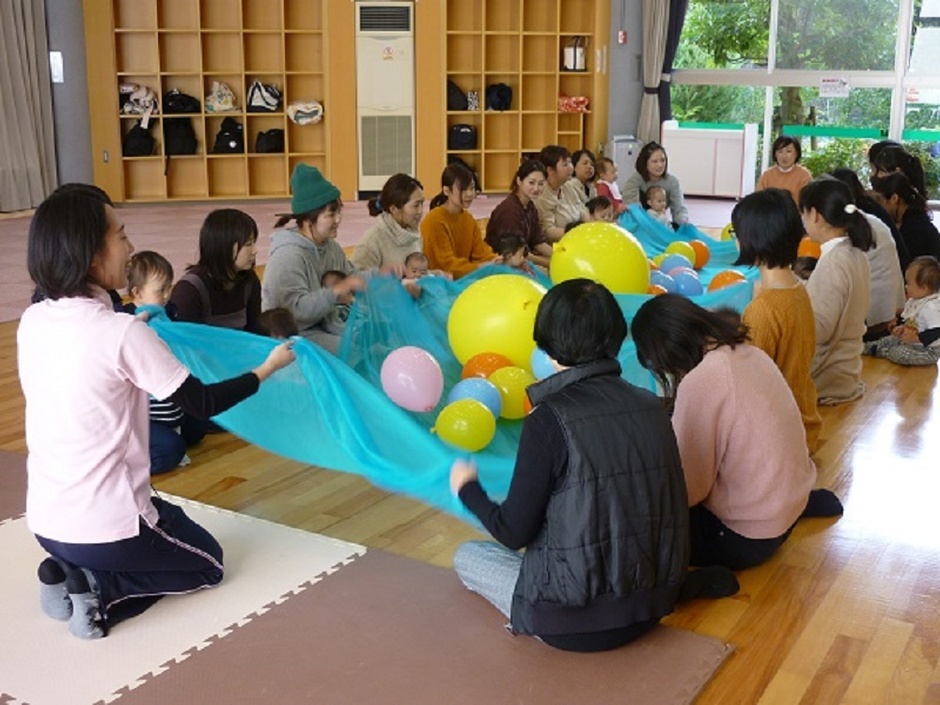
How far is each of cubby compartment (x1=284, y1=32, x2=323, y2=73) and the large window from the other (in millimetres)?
3939

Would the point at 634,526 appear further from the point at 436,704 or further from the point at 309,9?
the point at 309,9

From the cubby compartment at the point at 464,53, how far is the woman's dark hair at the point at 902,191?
5798 mm

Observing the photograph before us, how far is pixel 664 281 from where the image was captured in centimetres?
546

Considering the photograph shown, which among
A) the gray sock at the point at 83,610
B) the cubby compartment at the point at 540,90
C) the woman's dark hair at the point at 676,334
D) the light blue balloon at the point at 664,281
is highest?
the cubby compartment at the point at 540,90

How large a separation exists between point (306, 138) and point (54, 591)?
858cm

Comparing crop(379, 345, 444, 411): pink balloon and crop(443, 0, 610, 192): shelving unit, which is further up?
crop(443, 0, 610, 192): shelving unit

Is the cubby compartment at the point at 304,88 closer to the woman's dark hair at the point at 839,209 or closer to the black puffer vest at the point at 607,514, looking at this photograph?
the woman's dark hair at the point at 839,209

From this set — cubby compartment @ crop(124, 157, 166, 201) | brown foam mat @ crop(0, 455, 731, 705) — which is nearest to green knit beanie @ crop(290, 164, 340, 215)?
brown foam mat @ crop(0, 455, 731, 705)

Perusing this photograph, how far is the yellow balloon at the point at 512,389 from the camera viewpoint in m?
3.65

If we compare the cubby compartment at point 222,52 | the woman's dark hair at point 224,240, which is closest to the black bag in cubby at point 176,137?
the cubby compartment at point 222,52

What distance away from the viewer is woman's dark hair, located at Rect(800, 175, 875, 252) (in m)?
4.16

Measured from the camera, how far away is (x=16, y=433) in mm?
3953

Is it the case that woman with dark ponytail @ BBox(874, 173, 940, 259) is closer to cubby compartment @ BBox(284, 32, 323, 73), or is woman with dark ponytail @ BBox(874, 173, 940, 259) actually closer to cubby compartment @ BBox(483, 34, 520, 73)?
cubby compartment @ BBox(483, 34, 520, 73)

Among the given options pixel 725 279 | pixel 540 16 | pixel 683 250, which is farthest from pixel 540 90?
pixel 725 279
